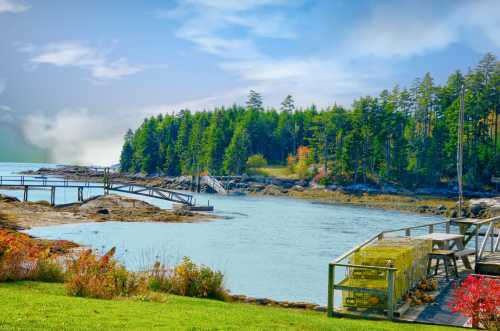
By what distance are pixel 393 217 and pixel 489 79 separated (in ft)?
158

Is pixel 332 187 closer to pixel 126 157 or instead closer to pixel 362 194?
pixel 362 194

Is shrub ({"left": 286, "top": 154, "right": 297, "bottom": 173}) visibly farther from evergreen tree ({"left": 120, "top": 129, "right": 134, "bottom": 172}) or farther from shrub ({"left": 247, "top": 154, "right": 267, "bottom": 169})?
evergreen tree ({"left": 120, "top": 129, "right": 134, "bottom": 172})

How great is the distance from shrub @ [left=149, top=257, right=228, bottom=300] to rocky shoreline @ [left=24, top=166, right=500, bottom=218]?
53065 mm

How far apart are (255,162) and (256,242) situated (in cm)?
8392

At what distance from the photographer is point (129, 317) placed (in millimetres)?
10023

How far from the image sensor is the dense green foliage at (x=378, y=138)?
307 feet

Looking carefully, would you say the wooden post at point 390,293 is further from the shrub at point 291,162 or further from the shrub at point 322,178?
the shrub at point 291,162

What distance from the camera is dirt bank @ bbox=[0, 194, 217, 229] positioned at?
44531 mm

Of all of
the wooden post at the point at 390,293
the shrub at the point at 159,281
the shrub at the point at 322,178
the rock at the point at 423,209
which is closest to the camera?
the wooden post at the point at 390,293

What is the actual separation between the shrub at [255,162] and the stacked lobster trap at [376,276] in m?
108

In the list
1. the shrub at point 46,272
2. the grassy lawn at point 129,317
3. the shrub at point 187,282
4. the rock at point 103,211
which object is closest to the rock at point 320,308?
the shrub at point 187,282

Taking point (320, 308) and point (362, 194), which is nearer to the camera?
point (320, 308)

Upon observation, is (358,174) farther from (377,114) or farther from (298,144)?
(298,144)

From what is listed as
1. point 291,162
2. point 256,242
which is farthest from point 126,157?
point 256,242
